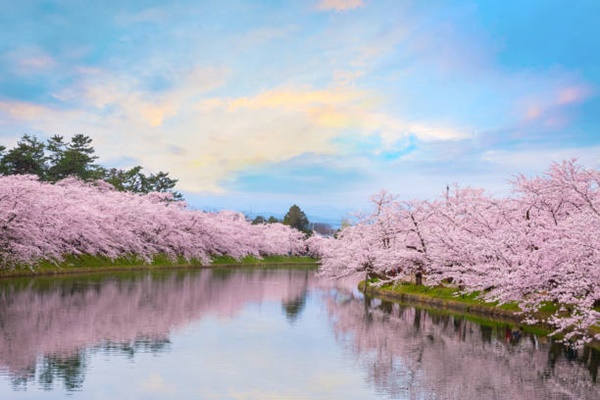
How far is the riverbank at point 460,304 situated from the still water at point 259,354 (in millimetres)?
1780

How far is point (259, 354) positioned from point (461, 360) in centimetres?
643

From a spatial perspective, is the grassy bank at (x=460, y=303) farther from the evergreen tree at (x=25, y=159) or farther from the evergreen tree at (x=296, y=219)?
the evergreen tree at (x=296, y=219)

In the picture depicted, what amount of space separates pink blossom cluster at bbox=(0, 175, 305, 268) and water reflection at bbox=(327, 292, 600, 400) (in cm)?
2445

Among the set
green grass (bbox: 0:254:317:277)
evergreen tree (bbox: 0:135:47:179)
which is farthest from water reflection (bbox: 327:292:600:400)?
evergreen tree (bbox: 0:135:47:179)

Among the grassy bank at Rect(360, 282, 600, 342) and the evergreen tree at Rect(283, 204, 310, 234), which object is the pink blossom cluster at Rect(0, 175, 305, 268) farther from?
the evergreen tree at Rect(283, 204, 310, 234)

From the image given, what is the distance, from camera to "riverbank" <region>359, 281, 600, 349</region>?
2762cm

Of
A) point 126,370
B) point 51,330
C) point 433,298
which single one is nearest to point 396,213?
point 433,298

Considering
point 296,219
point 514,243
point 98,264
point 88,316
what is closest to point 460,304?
point 514,243

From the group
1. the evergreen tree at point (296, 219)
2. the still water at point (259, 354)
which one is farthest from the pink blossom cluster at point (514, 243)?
the evergreen tree at point (296, 219)

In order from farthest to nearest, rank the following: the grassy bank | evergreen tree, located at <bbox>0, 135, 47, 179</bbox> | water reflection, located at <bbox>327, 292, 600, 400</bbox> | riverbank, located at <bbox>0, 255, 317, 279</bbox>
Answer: evergreen tree, located at <bbox>0, 135, 47, 179</bbox>
riverbank, located at <bbox>0, 255, 317, 279</bbox>
the grassy bank
water reflection, located at <bbox>327, 292, 600, 400</bbox>

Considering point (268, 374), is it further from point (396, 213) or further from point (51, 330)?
point (396, 213)

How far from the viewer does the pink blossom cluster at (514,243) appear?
1948 cm

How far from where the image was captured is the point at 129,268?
5934cm

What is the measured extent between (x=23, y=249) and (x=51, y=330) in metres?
22.0
